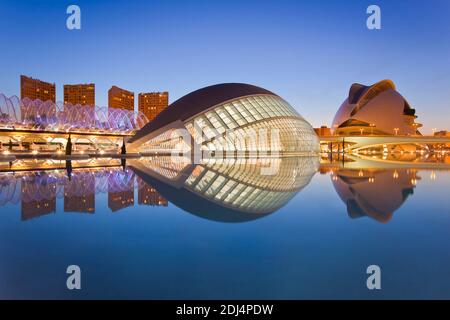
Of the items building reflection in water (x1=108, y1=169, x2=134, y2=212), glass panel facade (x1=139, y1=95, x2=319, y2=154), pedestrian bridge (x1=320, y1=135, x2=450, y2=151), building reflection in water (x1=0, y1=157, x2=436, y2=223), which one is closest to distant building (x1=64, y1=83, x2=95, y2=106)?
pedestrian bridge (x1=320, y1=135, x2=450, y2=151)

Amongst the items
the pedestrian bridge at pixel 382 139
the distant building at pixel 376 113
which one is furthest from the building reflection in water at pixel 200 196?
the distant building at pixel 376 113

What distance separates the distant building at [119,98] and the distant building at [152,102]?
12744 mm

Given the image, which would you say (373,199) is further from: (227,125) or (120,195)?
(227,125)

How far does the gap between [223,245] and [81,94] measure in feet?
463

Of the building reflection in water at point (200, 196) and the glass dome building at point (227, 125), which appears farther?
the glass dome building at point (227, 125)

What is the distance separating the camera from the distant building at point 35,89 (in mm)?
107062

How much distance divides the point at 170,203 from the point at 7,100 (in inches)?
2353

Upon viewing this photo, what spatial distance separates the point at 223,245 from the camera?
5.15 meters

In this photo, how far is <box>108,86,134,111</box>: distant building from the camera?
438 ft

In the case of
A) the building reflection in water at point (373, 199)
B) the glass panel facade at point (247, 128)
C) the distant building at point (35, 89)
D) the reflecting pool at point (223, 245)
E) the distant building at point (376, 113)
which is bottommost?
the reflecting pool at point (223, 245)

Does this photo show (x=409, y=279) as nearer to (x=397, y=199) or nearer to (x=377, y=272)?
(x=377, y=272)

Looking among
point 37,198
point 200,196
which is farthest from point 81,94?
point 200,196

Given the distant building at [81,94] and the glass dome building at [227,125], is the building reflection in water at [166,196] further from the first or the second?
the distant building at [81,94]
